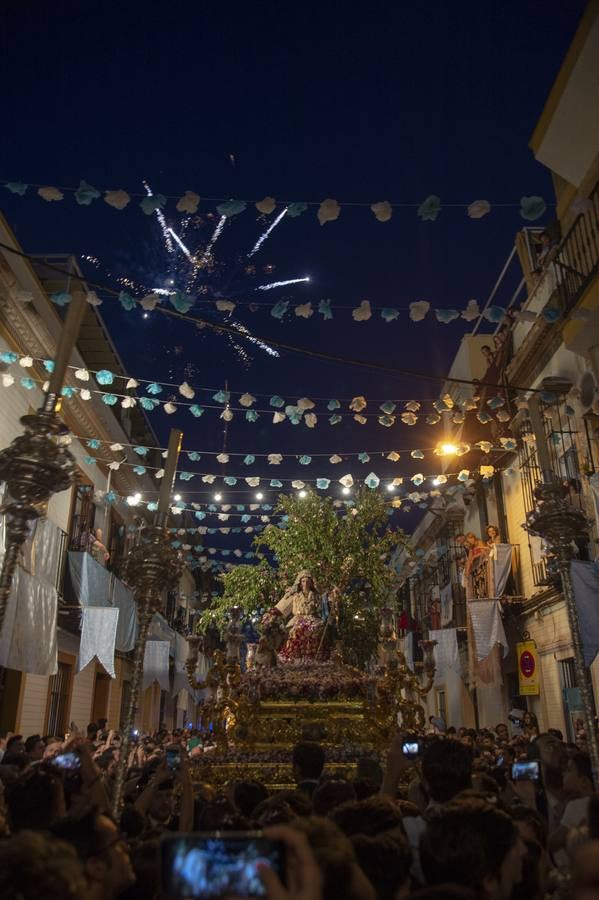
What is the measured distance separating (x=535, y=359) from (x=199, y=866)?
16045 mm

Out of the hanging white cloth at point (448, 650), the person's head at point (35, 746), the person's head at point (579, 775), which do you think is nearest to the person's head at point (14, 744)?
the person's head at point (35, 746)

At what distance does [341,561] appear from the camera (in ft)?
76.2

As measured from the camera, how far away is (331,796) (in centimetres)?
392

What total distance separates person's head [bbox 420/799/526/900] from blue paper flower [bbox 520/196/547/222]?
23.7 feet

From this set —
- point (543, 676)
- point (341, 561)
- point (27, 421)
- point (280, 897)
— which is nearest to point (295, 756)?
point (27, 421)

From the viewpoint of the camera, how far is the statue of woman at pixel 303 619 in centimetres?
1284

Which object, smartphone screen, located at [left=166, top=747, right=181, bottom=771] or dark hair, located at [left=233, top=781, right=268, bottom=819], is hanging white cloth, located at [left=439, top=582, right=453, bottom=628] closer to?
smartphone screen, located at [left=166, top=747, right=181, bottom=771]

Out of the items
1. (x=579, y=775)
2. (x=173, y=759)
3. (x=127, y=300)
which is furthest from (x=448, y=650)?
(x=173, y=759)

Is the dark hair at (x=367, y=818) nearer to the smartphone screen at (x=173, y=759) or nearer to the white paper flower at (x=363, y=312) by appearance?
the smartphone screen at (x=173, y=759)

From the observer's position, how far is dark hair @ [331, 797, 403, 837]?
292 cm

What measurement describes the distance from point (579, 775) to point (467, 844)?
10.6 feet

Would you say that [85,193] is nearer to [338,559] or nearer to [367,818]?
[367,818]

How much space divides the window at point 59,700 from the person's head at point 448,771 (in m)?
15.0

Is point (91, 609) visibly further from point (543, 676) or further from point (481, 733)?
point (543, 676)
